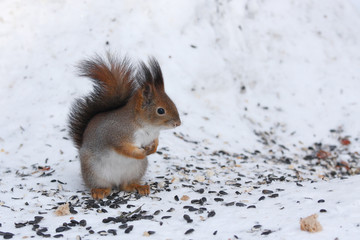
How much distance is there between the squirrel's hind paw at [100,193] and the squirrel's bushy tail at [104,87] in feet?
1.47

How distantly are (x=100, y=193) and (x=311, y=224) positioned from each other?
4.94 feet

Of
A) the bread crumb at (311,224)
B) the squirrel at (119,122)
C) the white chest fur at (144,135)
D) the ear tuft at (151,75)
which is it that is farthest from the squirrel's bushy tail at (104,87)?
the bread crumb at (311,224)

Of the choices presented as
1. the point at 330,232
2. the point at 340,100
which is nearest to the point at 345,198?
the point at 330,232

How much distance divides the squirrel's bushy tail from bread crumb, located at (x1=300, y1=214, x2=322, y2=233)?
157 cm

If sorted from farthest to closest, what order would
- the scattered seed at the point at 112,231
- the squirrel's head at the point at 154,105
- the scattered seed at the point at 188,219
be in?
the squirrel's head at the point at 154,105 → the scattered seed at the point at 188,219 → the scattered seed at the point at 112,231

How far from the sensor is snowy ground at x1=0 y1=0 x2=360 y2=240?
2.93 m

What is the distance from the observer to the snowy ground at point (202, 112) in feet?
9.61

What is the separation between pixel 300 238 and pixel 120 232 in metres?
0.94

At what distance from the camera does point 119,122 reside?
3.26 metres

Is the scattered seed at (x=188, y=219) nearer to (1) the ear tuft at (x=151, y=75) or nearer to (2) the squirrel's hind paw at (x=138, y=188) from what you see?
(2) the squirrel's hind paw at (x=138, y=188)

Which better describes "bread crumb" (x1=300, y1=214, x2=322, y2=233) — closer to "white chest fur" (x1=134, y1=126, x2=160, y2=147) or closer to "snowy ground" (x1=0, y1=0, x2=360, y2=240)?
"snowy ground" (x1=0, y1=0, x2=360, y2=240)

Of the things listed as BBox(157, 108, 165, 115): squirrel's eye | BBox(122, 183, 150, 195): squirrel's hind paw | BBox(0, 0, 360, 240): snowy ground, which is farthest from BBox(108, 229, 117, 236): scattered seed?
BBox(157, 108, 165, 115): squirrel's eye

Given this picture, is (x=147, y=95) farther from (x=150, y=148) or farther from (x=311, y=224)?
(x=311, y=224)

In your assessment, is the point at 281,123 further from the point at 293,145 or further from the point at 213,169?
the point at 213,169
